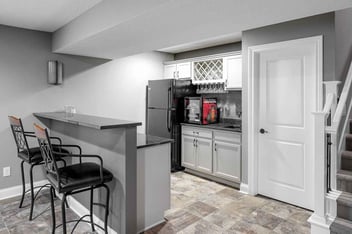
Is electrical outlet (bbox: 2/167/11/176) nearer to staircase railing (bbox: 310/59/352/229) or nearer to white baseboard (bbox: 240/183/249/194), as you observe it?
white baseboard (bbox: 240/183/249/194)

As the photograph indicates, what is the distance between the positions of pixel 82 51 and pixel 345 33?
3547 mm

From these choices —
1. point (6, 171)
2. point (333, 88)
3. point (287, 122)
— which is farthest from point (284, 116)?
point (6, 171)

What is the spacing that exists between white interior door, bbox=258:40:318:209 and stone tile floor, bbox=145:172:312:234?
0.25 m

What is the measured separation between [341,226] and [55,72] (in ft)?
13.1

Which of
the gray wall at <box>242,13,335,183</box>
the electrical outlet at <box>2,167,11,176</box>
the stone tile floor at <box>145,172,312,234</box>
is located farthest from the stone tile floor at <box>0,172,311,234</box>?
the gray wall at <box>242,13,335,183</box>

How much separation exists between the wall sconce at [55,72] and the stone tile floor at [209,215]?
5.51 ft

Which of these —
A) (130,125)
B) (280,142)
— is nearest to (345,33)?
(280,142)

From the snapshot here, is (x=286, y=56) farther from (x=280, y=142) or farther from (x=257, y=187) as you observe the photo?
(x=257, y=187)

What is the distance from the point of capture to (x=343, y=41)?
2.83 m

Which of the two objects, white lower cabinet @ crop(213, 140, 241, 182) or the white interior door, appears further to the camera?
white lower cabinet @ crop(213, 140, 241, 182)

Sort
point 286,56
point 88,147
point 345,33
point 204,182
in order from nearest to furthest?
point 88,147
point 345,33
point 286,56
point 204,182

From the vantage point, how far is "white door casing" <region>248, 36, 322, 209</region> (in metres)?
2.89

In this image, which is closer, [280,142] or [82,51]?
[280,142]

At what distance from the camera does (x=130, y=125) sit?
2.04m
